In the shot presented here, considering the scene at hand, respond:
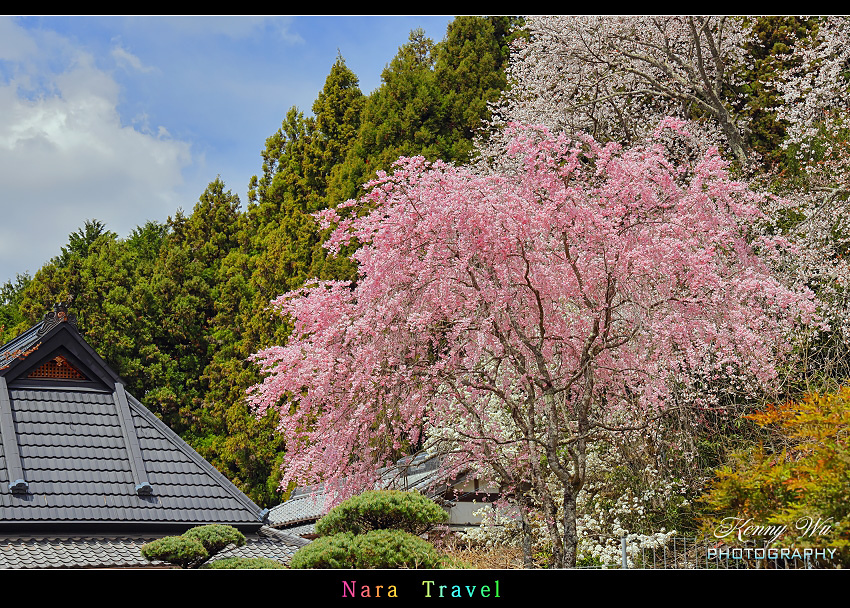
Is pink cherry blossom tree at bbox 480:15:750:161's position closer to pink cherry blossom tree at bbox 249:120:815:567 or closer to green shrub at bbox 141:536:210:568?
pink cherry blossom tree at bbox 249:120:815:567

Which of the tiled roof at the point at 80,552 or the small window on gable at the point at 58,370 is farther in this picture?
the small window on gable at the point at 58,370

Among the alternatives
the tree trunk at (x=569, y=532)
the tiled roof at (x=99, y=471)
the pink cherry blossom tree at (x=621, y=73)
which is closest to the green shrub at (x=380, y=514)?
the tree trunk at (x=569, y=532)

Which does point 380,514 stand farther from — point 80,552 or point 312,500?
point 312,500

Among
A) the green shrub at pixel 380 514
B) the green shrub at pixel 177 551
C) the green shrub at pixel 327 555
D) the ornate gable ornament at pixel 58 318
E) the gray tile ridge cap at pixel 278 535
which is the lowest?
the gray tile ridge cap at pixel 278 535

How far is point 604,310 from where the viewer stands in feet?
20.4

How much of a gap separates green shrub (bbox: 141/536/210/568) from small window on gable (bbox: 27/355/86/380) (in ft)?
10.0

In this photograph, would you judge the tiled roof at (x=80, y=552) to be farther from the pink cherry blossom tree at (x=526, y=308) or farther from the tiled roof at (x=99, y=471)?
the pink cherry blossom tree at (x=526, y=308)

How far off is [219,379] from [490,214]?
37.1ft

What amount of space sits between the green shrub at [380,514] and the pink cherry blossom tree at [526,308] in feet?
3.16

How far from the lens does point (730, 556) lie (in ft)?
16.0

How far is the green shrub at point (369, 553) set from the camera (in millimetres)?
4820
